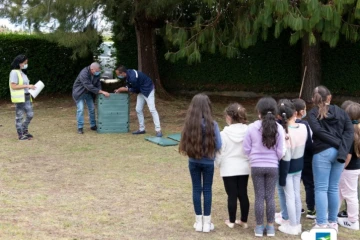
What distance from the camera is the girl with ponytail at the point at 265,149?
4656 millimetres

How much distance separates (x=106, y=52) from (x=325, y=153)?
12748 millimetres

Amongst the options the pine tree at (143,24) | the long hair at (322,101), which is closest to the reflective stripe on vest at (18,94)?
the pine tree at (143,24)

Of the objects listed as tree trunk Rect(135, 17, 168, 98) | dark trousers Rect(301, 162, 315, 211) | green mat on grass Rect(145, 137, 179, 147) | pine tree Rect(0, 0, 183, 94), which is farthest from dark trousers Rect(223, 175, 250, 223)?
tree trunk Rect(135, 17, 168, 98)

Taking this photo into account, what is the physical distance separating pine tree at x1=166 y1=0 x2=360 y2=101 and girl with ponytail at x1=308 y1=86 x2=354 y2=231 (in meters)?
4.16

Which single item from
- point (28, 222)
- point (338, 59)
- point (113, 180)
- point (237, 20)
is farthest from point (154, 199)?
point (338, 59)

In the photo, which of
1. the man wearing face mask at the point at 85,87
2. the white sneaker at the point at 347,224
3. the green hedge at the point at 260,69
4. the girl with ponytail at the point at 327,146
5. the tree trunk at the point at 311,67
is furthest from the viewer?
the green hedge at the point at 260,69

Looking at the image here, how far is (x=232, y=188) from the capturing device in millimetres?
4938

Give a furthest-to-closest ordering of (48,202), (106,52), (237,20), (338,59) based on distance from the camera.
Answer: (106,52), (338,59), (237,20), (48,202)

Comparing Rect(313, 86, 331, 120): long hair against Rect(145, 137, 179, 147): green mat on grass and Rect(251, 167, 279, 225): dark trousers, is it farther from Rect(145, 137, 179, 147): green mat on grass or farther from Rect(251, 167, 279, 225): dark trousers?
Rect(145, 137, 179, 147): green mat on grass

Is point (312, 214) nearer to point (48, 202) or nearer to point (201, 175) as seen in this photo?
point (201, 175)

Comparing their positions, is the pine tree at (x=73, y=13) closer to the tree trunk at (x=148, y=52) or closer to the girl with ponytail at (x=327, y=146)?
the tree trunk at (x=148, y=52)

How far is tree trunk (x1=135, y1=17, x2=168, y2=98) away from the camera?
14406mm

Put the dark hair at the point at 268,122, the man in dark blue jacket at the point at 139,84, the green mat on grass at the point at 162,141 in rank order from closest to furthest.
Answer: the dark hair at the point at 268,122 < the green mat on grass at the point at 162,141 < the man in dark blue jacket at the point at 139,84

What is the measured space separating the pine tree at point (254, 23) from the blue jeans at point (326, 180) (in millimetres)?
4331
